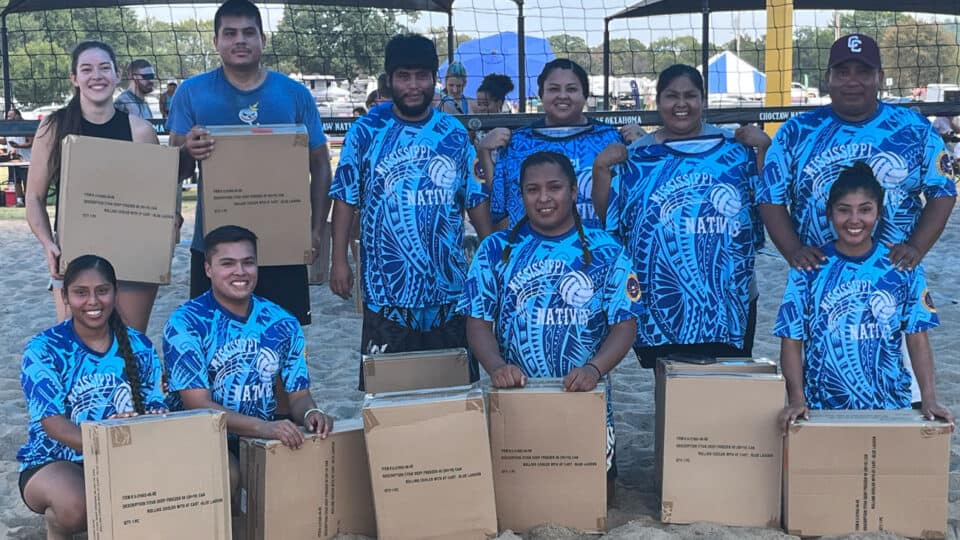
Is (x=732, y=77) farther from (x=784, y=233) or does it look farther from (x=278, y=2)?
(x=784, y=233)

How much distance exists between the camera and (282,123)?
3.80m

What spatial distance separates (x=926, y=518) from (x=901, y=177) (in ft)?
3.67

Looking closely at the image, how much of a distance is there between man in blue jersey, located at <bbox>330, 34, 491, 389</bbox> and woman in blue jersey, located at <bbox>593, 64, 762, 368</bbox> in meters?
0.54

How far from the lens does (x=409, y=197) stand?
373 cm

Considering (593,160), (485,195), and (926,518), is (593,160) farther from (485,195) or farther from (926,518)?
(926,518)

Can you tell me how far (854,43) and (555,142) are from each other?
3.55 feet

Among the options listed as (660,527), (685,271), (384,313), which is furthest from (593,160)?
(660,527)

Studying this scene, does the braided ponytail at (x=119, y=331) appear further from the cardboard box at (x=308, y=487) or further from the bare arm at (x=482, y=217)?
the bare arm at (x=482, y=217)

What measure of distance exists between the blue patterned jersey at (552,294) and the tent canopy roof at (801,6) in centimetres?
791

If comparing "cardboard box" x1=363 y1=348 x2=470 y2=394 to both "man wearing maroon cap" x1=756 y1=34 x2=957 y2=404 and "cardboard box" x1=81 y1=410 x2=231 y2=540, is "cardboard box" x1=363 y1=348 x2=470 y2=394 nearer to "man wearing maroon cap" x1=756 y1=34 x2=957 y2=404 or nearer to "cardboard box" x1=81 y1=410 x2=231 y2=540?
"cardboard box" x1=81 y1=410 x2=231 y2=540

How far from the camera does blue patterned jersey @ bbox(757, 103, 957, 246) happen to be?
349 centimetres

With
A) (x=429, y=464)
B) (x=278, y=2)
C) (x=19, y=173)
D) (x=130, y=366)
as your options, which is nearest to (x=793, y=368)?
(x=429, y=464)

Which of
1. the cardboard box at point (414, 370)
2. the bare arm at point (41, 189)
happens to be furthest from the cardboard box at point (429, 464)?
the bare arm at point (41, 189)

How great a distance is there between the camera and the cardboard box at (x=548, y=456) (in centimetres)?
316
